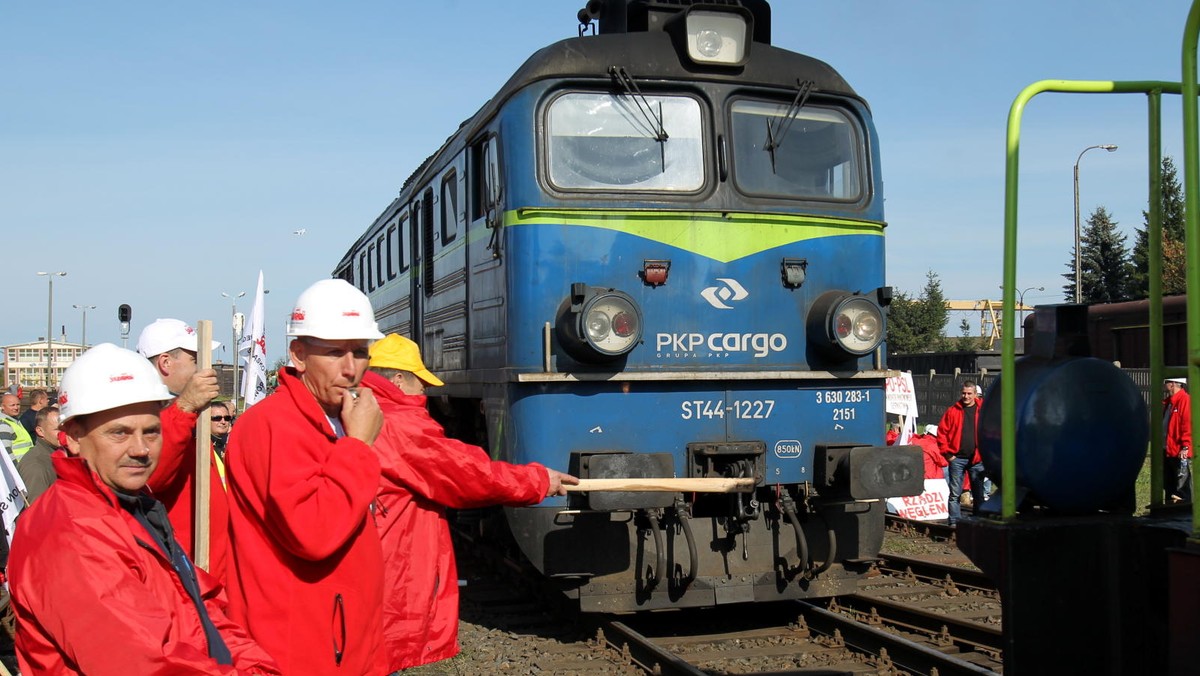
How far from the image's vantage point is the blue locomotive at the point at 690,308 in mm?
6820

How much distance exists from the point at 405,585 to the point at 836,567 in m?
4.16

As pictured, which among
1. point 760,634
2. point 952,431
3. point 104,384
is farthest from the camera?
point 952,431

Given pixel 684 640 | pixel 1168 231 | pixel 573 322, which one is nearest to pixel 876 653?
pixel 684 640

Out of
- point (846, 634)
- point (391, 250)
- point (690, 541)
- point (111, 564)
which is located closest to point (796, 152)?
point (690, 541)

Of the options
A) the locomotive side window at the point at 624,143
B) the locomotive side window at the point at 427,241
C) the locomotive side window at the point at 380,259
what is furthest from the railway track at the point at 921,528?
the locomotive side window at the point at 380,259

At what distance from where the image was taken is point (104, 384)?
2.82 m

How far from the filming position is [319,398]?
11.2ft

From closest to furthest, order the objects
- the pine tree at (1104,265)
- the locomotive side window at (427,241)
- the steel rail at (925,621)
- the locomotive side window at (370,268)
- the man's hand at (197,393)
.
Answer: the man's hand at (197,393)
the steel rail at (925,621)
the locomotive side window at (427,241)
the locomotive side window at (370,268)
the pine tree at (1104,265)

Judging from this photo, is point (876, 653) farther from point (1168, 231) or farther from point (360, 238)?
point (1168, 231)

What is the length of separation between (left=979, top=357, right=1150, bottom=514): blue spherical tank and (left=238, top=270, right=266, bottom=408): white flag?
25.2ft

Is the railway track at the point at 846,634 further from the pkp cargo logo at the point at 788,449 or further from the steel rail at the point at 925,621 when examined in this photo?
the pkp cargo logo at the point at 788,449

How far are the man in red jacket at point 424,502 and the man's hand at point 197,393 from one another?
601 mm

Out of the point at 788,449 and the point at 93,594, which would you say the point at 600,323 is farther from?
the point at 93,594

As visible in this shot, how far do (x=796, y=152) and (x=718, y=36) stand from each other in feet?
3.07
